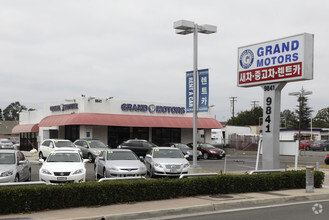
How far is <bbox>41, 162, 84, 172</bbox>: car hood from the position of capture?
14.2 meters

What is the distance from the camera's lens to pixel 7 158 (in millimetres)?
14438

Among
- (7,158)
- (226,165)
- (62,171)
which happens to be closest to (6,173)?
(7,158)

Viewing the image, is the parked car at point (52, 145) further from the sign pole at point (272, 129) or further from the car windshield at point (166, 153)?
the sign pole at point (272, 129)

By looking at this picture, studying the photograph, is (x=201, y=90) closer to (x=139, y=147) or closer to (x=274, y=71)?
(x=274, y=71)

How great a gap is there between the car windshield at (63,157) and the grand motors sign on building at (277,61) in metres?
8.31

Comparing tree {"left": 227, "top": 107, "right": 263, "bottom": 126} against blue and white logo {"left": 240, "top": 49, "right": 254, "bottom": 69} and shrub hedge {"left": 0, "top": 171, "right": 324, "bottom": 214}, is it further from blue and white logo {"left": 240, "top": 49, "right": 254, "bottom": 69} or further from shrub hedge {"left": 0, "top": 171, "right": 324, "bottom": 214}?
shrub hedge {"left": 0, "top": 171, "right": 324, "bottom": 214}

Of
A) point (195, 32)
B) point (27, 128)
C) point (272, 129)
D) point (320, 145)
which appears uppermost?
point (195, 32)

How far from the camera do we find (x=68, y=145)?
2686 cm

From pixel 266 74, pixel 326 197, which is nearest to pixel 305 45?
pixel 266 74

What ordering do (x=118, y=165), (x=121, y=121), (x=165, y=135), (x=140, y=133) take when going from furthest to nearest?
(x=165, y=135)
(x=140, y=133)
(x=121, y=121)
(x=118, y=165)

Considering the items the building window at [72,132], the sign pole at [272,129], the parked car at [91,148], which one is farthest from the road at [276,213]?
the building window at [72,132]

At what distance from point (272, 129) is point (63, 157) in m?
→ 8.70

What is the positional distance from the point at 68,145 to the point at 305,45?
665 inches

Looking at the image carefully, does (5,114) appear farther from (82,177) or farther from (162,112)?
(82,177)
